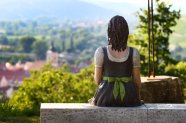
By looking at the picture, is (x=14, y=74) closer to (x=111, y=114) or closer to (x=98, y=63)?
(x=98, y=63)

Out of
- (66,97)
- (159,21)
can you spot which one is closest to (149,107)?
(159,21)

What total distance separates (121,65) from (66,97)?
34.9 metres

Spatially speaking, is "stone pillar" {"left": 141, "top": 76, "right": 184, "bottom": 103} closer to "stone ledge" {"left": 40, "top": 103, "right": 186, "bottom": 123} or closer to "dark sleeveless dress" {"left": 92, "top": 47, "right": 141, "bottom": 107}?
"dark sleeveless dress" {"left": 92, "top": 47, "right": 141, "bottom": 107}

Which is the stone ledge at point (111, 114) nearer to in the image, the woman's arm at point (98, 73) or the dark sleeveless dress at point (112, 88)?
the dark sleeveless dress at point (112, 88)

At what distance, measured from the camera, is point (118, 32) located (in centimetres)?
748

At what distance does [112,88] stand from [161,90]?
2957 millimetres

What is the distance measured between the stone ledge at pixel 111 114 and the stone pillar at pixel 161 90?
295 centimetres

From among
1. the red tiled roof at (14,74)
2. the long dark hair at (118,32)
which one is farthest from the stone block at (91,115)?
the red tiled roof at (14,74)

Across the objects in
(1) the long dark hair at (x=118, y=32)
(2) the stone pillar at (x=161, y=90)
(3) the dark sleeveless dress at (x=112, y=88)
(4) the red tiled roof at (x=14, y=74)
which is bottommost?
(4) the red tiled roof at (x=14, y=74)

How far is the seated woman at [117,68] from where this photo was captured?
24.5 feet

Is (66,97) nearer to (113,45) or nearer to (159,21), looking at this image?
(159,21)

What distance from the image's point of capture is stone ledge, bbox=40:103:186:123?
23.6 ft

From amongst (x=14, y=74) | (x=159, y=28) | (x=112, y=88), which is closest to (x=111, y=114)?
(x=112, y=88)

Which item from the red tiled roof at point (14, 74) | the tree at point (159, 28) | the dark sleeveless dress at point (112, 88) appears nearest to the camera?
the dark sleeveless dress at point (112, 88)
